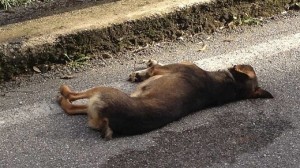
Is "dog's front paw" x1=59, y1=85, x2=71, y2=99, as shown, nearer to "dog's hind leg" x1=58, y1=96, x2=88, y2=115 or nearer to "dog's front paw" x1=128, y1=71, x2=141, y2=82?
"dog's hind leg" x1=58, y1=96, x2=88, y2=115

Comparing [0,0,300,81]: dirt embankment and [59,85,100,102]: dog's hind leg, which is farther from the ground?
[0,0,300,81]: dirt embankment

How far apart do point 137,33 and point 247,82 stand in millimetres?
1129

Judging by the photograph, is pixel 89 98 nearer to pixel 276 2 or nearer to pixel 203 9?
pixel 203 9

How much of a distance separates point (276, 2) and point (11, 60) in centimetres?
275

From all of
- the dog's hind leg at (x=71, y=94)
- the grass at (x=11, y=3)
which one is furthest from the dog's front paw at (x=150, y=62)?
the grass at (x=11, y=3)

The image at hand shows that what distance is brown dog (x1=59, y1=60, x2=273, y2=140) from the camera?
421 cm

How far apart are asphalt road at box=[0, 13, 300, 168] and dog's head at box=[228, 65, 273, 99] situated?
2.3 inches

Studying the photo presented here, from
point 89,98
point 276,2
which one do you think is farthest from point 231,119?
point 276,2

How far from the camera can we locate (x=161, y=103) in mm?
4418

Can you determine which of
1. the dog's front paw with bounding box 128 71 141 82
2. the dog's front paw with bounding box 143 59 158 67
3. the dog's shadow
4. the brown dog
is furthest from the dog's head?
the dog's front paw with bounding box 128 71 141 82

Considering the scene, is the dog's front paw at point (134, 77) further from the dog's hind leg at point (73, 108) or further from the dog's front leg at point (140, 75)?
the dog's hind leg at point (73, 108)

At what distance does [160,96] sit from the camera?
4.49 meters

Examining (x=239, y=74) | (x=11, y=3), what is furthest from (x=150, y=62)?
(x=11, y=3)

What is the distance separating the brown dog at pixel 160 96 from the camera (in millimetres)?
4215
